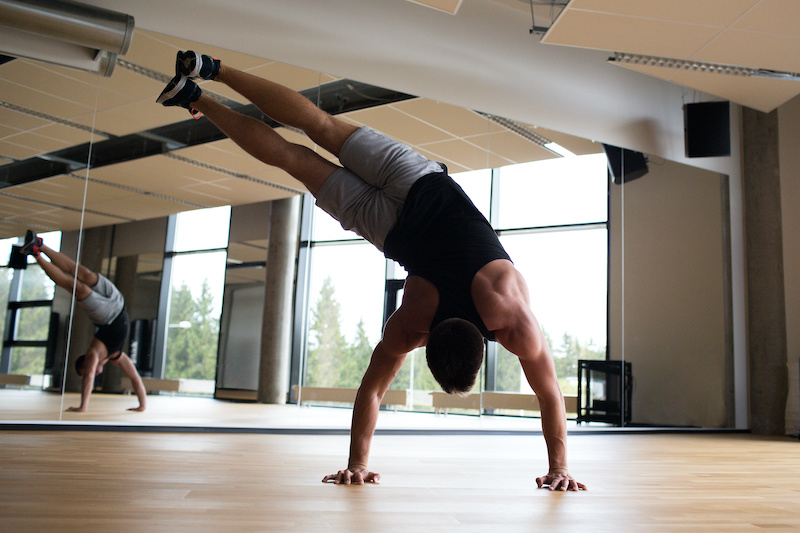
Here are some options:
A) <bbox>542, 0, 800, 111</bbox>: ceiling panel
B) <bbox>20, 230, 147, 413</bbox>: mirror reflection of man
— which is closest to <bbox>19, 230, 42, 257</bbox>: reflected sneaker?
<bbox>20, 230, 147, 413</bbox>: mirror reflection of man

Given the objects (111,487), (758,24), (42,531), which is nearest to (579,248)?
(758,24)

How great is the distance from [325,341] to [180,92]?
405cm

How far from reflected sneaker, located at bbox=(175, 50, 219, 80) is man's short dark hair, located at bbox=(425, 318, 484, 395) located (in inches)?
59.5

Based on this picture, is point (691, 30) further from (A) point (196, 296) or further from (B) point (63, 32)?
(A) point (196, 296)

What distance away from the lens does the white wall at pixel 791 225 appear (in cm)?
678

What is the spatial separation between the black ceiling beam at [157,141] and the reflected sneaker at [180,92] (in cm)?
226

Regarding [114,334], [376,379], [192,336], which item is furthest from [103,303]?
[376,379]

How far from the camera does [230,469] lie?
8.46 feet

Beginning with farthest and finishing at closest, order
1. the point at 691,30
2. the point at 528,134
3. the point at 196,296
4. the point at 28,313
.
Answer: the point at 528,134, the point at 196,296, the point at 691,30, the point at 28,313

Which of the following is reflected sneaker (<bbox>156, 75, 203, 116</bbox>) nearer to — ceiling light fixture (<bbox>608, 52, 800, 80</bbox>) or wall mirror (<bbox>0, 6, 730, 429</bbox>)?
wall mirror (<bbox>0, 6, 730, 429</bbox>)

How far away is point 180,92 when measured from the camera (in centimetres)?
275

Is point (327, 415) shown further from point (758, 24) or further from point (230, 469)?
point (758, 24)

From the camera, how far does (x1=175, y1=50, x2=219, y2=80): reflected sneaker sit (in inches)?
106

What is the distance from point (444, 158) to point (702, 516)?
5.01 meters
